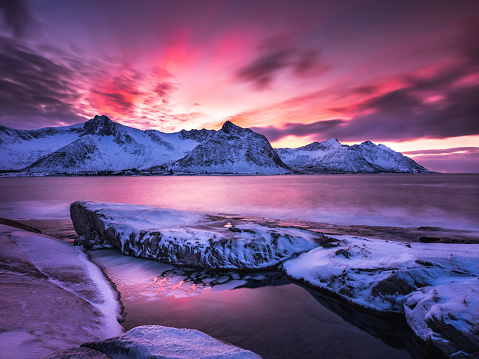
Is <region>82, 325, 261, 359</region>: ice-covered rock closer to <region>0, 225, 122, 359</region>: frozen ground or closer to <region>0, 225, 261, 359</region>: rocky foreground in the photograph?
<region>0, 225, 261, 359</region>: rocky foreground

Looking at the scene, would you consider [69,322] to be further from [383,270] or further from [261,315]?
[383,270]

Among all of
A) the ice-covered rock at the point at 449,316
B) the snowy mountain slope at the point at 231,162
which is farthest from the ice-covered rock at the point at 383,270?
the snowy mountain slope at the point at 231,162

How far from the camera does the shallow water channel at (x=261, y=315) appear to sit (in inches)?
120

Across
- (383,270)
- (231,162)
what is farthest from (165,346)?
(231,162)

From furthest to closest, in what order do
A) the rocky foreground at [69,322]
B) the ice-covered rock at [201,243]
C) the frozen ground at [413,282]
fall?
1. the ice-covered rock at [201,243]
2. the frozen ground at [413,282]
3. the rocky foreground at [69,322]

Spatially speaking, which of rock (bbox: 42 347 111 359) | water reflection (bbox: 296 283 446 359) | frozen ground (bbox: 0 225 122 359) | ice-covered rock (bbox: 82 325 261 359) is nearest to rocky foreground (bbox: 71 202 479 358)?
water reflection (bbox: 296 283 446 359)

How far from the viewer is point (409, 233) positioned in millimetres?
8695

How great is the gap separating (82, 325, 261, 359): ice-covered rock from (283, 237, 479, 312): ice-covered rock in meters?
2.51

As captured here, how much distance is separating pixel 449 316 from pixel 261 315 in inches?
93.5

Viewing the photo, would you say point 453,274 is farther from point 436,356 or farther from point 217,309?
point 217,309

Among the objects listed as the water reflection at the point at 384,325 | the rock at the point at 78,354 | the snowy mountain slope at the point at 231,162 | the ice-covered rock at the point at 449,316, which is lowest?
the water reflection at the point at 384,325

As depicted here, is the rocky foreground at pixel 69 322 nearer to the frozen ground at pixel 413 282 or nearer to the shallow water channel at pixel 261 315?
the shallow water channel at pixel 261 315

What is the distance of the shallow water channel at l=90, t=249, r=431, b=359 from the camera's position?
3061mm

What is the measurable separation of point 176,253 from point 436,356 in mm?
4748
